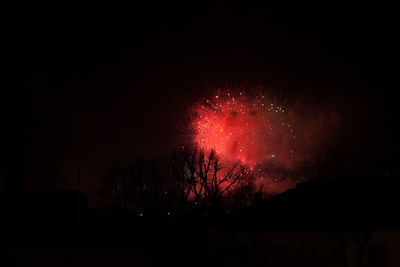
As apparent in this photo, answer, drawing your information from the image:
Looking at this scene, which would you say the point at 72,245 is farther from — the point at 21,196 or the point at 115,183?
the point at 115,183

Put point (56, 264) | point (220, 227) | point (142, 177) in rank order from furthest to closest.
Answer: point (142, 177) → point (220, 227) → point (56, 264)

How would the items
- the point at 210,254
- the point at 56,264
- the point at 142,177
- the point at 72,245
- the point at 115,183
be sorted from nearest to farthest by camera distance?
1. the point at 56,264
2. the point at 72,245
3. the point at 210,254
4. the point at 142,177
5. the point at 115,183

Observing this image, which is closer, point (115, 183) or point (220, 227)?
point (220, 227)

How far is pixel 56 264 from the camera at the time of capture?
67.9ft

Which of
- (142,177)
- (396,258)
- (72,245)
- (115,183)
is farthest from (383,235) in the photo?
(115,183)

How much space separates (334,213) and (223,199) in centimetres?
1764

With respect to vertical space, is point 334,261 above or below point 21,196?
below

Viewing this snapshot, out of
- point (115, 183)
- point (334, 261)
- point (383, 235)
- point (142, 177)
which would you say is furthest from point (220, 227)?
point (115, 183)

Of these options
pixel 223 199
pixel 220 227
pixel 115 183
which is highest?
pixel 115 183

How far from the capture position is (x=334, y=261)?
21391 mm

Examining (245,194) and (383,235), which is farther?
(245,194)

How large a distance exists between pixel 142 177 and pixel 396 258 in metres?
30.7

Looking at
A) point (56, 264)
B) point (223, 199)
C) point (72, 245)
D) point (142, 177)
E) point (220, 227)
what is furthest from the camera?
point (142, 177)

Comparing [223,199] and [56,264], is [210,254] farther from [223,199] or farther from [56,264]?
[223,199]
